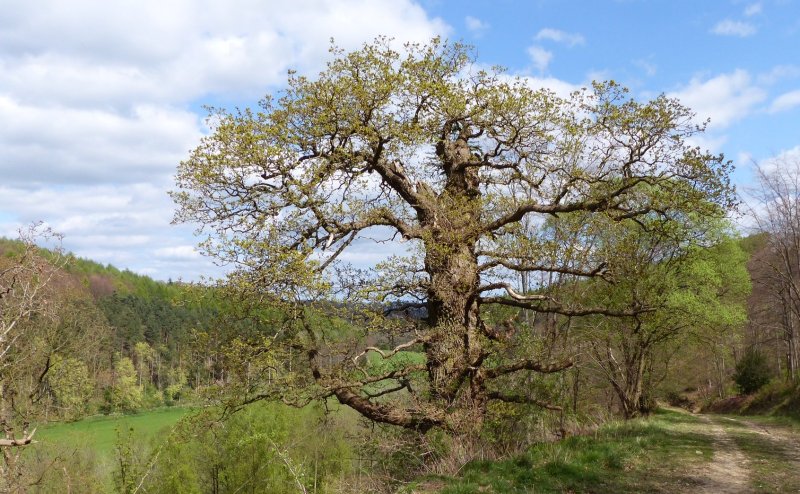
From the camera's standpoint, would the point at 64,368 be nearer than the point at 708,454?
No

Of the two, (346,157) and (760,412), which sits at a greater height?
(346,157)

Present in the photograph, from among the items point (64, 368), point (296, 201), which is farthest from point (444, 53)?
point (64, 368)

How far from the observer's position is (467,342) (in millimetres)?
13188

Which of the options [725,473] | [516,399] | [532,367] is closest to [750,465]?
[725,473]

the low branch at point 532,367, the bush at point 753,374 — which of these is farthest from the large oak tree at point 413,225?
the bush at point 753,374

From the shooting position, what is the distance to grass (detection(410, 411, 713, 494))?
886 cm

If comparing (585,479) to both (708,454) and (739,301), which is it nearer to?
(708,454)

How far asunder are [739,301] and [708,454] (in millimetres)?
18192

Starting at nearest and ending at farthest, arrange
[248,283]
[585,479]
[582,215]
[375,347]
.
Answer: [585,479], [248,283], [375,347], [582,215]

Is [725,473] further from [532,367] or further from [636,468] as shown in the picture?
[532,367]

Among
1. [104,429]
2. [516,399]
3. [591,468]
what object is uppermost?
[516,399]

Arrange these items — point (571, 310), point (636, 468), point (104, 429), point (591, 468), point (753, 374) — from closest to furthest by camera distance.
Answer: point (591, 468) < point (636, 468) < point (571, 310) < point (753, 374) < point (104, 429)

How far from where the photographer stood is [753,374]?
33.3 metres

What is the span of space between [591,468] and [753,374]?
29.4m
